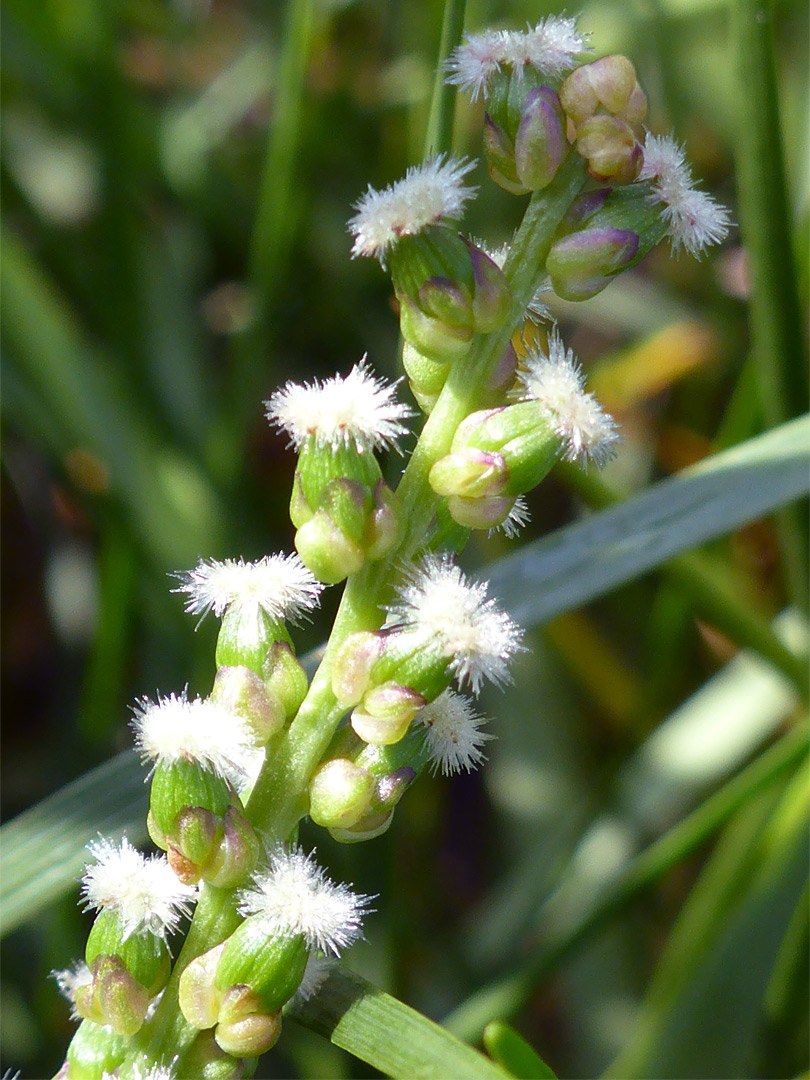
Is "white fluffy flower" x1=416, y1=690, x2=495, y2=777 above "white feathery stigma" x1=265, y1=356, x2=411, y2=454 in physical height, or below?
below

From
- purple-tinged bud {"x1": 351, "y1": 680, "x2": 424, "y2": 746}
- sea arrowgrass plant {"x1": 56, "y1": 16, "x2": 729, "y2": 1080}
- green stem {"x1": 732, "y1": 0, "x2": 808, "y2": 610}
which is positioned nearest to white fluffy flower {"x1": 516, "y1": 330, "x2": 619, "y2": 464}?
sea arrowgrass plant {"x1": 56, "y1": 16, "x2": 729, "y2": 1080}

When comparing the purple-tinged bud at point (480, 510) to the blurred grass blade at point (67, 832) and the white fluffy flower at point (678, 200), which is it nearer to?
the white fluffy flower at point (678, 200)

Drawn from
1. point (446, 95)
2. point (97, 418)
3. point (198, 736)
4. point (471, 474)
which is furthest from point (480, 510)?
point (97, 418)

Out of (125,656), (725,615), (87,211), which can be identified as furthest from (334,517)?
(87,211)

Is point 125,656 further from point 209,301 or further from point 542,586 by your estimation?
point 542,586

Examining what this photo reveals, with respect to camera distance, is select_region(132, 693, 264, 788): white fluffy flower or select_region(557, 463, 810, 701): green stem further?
select_region(557, 463, 810, 701): green stem

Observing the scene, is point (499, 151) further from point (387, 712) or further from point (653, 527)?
point (653, 527)

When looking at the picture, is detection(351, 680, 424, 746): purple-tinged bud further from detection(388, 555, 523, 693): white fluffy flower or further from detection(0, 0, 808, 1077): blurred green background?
detection(0, 0, 808, 1077): blurred green background

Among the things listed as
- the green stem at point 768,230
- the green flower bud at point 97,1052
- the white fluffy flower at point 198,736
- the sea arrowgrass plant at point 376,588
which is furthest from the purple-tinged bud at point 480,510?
the green stem at point 768,230

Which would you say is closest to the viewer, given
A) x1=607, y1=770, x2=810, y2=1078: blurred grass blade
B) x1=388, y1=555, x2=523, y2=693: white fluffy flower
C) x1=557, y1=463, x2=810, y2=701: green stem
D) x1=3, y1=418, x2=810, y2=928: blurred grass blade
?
x1=388, y1=555, x2=523, y2=693: white fluffy flower
